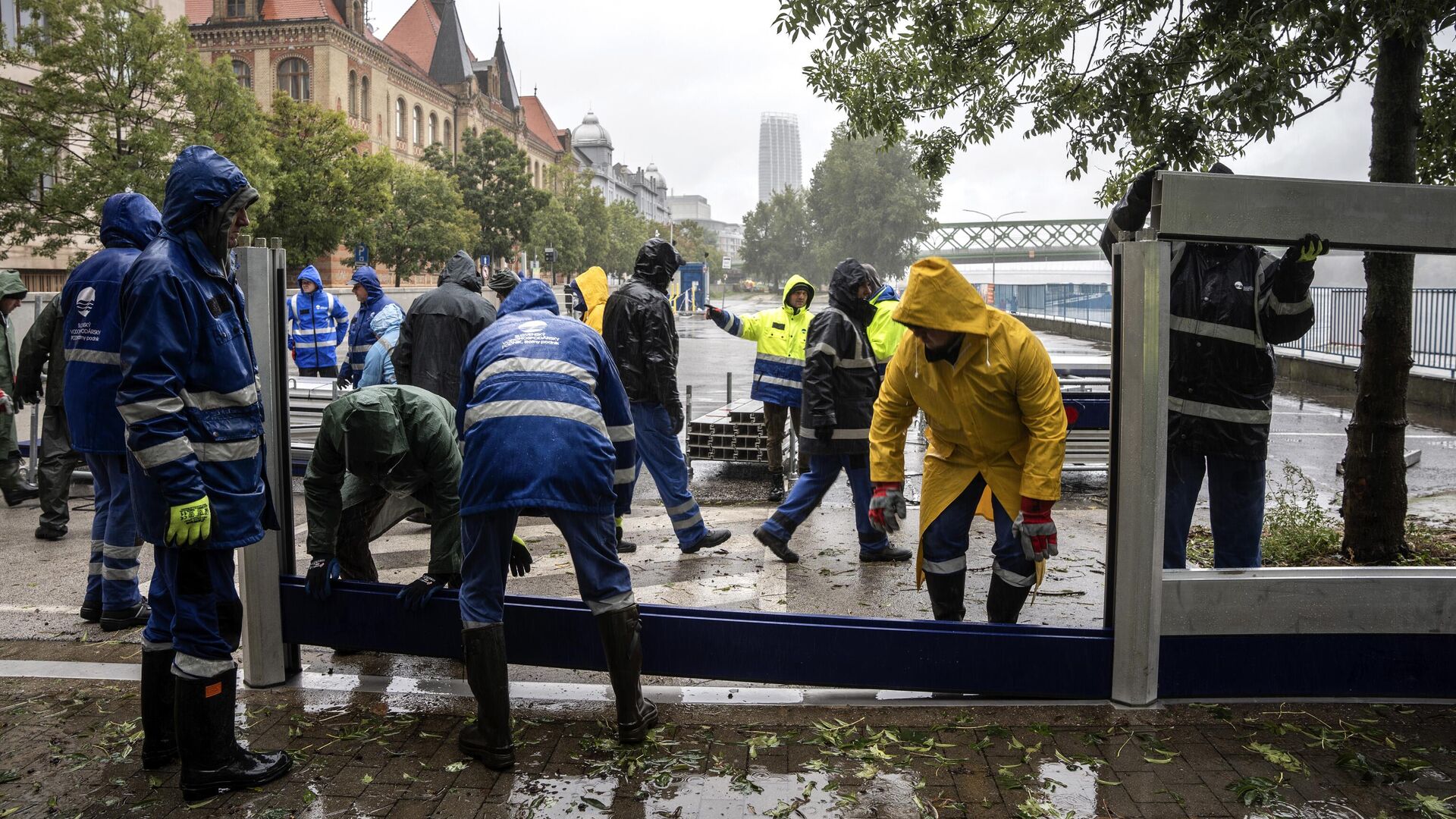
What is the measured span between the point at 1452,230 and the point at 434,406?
4.02 metres

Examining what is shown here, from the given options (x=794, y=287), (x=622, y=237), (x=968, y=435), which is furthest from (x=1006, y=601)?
(x=622, y=237)

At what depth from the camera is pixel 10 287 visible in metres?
8.40

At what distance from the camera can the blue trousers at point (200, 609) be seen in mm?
3738

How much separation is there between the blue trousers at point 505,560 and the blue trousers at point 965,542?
1.37 metres

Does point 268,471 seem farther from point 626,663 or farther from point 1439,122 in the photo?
point 1439,122

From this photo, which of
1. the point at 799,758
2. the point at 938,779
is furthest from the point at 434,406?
the point at 938,779

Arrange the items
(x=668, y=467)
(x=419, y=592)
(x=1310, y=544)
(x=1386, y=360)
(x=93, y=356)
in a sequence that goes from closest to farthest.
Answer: (x=419, y=592) < (x=93, y=356) < (x=1386, y=360) < (x=1310, y=544) < (x=668, y=467)

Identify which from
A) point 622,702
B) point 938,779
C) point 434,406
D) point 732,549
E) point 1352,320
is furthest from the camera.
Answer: point 732,549

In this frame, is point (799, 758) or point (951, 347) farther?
point (951, 347)

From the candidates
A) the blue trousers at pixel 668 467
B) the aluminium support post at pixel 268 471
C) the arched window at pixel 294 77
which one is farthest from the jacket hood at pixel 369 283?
the arched window at pixel 294 77

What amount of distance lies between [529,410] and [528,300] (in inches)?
29.5

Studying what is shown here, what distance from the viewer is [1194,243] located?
166 inches

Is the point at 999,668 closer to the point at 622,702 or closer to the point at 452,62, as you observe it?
the point at 622,702

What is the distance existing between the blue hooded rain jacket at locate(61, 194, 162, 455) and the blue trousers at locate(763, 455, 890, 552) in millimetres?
3648
